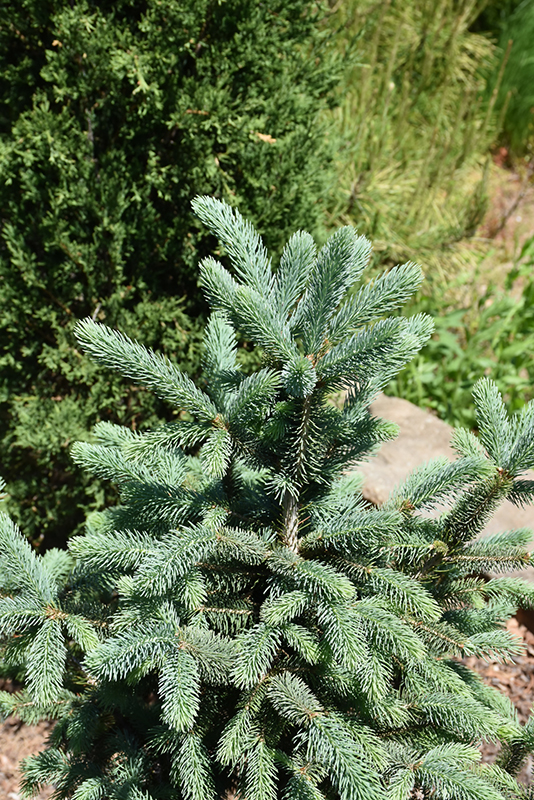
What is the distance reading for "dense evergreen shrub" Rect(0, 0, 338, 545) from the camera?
7.63 feet

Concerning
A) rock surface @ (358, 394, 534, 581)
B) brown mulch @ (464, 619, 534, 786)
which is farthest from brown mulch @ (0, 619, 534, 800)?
rock surface @ (358, 394, 534, 581)

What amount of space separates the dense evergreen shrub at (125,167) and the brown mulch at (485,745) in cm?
90

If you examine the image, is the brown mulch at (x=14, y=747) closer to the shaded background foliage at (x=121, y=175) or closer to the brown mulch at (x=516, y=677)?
the shaded background foliage at (x=121, y=175)

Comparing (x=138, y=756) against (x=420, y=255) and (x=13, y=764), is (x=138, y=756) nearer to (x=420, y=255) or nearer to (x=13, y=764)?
(x=13, y=764)

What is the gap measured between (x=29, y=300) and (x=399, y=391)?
2254 millimetres

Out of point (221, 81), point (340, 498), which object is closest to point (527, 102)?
point (221, 81)

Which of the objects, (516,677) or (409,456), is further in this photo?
(409,456)

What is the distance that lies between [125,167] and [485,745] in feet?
8.66

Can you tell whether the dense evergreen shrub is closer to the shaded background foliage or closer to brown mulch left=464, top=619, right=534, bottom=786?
the shaded background foliage

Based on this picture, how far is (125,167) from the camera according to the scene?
2518 millimetres

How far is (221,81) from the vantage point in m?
2.38

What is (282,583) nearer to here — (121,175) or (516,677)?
(516,677)

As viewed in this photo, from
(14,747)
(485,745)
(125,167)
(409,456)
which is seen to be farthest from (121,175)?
(485,745)

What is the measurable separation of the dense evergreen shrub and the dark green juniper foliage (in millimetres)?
1269
